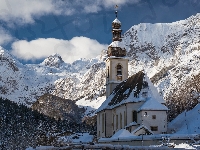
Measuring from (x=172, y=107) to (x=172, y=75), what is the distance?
80.1 metres

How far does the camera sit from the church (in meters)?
36.7

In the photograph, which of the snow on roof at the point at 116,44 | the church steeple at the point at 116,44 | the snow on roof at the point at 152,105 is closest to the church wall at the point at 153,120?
the snow on roof at the point at 152,105

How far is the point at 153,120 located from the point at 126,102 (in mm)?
4108

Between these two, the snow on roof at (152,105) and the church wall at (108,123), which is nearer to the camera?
the snow on roof at (152,105)

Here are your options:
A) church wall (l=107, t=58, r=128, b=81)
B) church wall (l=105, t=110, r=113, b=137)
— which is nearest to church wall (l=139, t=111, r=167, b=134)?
church wall (l=105, t=110, r=113, b=137)

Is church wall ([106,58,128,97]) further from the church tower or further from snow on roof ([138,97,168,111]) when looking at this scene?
snow on roof ([138,97,168,111])

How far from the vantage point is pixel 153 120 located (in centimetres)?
3666

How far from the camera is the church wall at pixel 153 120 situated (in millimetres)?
36562

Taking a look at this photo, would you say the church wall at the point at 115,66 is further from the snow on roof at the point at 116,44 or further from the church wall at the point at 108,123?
the church wall at the point at 108,123

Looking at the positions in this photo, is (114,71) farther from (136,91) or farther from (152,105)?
Answer: (152,105)

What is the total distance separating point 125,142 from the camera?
24281mm

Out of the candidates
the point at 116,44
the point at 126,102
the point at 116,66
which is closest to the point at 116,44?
the point at 116,44

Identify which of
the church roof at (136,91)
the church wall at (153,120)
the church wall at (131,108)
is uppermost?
the church roof at (136,91)

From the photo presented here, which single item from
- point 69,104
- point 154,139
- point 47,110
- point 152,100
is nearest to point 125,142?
point 154,139
